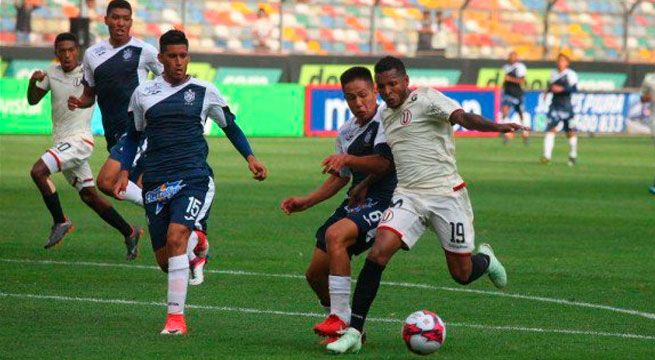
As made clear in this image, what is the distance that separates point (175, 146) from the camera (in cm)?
1019

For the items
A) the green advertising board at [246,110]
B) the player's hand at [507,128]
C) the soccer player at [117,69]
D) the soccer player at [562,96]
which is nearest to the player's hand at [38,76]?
the soccer player at [117,69]

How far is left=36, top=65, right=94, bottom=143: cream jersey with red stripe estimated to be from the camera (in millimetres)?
15398

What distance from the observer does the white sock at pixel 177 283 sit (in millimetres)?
9656

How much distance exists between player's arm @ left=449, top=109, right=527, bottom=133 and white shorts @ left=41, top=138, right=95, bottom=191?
6688 millimetres

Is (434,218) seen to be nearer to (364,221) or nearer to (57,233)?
(364,221)

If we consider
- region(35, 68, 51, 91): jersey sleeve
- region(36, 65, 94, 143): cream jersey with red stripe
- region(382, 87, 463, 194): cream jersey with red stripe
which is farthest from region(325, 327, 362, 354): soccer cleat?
region(35, 68, 51, 91): jersey sleeve

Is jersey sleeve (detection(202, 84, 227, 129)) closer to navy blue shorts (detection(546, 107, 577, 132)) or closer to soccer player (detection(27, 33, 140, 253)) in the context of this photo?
soccer player (detection(27, 33, 140, 253))

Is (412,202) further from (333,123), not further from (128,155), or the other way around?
(333,123)

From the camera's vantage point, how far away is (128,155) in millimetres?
10523

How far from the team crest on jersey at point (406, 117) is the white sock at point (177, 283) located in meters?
1.73

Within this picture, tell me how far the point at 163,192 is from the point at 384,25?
107 ft

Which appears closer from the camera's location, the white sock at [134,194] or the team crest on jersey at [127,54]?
the team crest on jersey at [127,54]

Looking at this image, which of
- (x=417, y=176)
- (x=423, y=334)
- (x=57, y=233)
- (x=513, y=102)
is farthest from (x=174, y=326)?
(x=513, y=102)

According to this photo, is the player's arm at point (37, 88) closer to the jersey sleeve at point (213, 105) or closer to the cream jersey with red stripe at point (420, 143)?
the jersey sleeve at point (213, 105)
